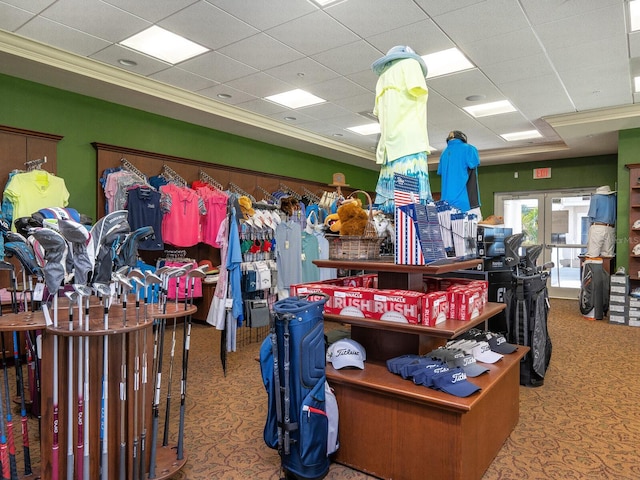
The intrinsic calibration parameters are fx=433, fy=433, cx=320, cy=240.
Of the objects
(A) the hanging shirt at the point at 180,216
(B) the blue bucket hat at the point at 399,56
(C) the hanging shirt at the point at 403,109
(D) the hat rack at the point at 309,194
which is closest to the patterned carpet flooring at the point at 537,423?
(A) the hanging shirt at the point at 180,216

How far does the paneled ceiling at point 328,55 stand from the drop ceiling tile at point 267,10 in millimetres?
16

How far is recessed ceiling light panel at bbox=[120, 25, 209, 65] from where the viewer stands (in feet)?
13.2

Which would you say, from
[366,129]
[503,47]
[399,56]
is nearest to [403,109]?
[399,56]

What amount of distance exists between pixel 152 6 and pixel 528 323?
409cm

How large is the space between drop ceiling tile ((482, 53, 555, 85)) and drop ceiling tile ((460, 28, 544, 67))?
0.36ft

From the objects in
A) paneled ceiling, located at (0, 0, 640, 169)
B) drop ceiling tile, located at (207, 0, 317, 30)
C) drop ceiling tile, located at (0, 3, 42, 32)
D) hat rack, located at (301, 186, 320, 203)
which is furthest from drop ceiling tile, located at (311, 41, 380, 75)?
hat rack, located at (301, 186, 320, 203)

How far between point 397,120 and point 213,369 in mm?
2935

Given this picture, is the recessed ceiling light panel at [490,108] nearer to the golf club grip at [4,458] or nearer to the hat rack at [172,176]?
the hat rack at [172,176]

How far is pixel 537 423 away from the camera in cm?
304

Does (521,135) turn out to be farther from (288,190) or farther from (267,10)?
(267,10)

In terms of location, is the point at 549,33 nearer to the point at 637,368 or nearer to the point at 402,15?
the point at 402,15

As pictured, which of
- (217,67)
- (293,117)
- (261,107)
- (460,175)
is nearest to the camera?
(460,175)

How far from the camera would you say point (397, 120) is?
2701 mm

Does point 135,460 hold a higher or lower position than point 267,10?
lower
